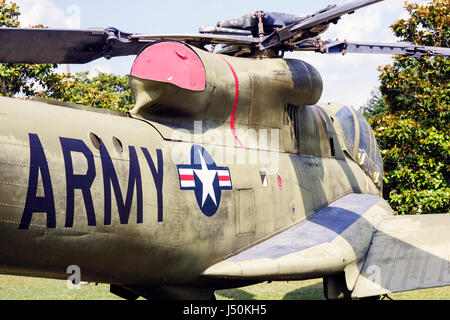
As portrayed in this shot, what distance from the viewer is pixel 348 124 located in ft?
37.6

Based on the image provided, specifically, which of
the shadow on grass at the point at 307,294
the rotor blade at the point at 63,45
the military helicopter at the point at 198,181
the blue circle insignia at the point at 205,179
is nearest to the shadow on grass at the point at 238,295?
the shadow on grass at the point at 307,294

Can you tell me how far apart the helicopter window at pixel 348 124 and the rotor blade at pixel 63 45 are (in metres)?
5.57

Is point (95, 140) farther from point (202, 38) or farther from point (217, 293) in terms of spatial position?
point (217, 293)

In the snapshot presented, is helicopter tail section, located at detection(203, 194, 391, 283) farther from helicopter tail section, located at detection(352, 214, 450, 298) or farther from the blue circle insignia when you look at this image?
the blue circle insignia

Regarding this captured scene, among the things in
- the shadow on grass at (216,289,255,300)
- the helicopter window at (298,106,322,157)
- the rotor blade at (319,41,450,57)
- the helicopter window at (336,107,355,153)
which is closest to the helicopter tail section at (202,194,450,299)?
the helicopter window at (298,106,322,157)

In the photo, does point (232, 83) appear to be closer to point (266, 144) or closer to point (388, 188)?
point (266, 144)

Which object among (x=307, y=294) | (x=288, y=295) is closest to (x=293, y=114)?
(x=288, y=295)

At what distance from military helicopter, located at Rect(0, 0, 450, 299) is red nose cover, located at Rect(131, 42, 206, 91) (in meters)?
0.02

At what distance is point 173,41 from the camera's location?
7.02 meters

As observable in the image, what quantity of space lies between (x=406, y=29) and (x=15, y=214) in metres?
15.7

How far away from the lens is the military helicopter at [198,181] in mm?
4992

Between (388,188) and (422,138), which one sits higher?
(422,138)

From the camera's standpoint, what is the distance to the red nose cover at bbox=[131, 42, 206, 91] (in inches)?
267
